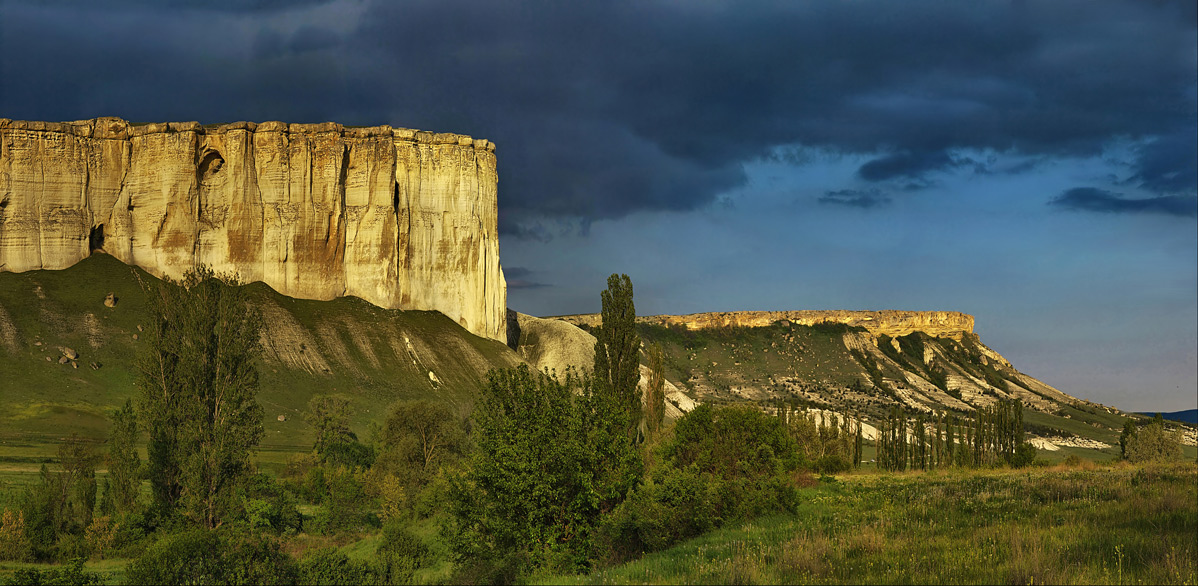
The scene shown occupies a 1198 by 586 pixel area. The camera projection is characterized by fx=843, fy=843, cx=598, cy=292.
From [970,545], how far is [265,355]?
88647mm

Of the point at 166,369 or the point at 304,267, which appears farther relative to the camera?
the point at 304,267

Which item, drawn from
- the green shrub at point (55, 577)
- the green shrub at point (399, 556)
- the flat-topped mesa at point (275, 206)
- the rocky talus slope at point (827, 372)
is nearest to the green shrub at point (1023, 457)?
the green shrub at point (399, 556)

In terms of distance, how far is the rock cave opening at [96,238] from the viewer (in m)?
106

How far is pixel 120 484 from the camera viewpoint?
135 feet

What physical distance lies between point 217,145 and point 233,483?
91171 millimetres

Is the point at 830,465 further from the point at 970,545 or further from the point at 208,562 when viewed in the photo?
the point at 970,545

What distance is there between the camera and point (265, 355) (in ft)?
298

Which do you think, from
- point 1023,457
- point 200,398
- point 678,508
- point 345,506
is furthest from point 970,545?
point 1023,457

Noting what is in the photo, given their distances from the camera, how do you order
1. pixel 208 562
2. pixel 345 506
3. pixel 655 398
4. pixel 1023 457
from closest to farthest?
pixel 208 562
pixel 655 398
pixel 345 506
pixel 1023 457

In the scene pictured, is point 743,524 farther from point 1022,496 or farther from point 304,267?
point 304,267

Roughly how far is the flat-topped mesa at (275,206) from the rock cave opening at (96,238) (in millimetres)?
149

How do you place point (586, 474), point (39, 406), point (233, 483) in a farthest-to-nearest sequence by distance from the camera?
point (39, 406), point (233, 483), point (586, 474)

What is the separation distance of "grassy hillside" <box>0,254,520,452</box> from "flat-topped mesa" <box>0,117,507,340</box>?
387 centimetres

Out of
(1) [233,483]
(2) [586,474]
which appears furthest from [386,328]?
(2) [586,474]
